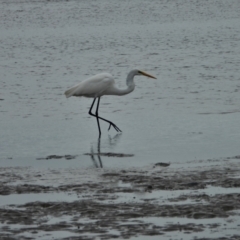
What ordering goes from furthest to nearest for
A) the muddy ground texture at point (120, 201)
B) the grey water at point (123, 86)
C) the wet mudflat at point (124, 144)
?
the grey water at point (123, 86)
the wet mudflat at point (124, 144)
the muddy ground texture at point (120, 201)

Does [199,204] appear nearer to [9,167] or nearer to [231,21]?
[9,167]

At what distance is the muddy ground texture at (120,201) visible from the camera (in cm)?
664

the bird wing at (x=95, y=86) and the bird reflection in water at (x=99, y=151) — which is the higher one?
the bird wing at (x=95, y=86)

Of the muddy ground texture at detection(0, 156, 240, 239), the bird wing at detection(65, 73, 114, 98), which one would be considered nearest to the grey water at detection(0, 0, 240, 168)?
the bird wing at detection(65, 73, 114, 98)

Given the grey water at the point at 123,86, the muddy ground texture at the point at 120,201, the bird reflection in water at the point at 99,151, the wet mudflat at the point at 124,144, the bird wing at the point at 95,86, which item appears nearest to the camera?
the muddy ground texture at the point at 120,201

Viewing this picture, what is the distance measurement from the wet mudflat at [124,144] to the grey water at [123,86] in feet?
0.10

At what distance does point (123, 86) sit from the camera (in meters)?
18.5

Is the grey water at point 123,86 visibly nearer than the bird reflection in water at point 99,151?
No

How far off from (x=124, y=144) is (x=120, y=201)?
412 cm

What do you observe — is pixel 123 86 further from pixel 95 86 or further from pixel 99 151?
pixel 99 151

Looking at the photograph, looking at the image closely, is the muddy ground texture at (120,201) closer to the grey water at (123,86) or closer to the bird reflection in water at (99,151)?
the bird reflection in water at (99,151)

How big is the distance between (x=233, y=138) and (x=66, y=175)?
11.2 ft

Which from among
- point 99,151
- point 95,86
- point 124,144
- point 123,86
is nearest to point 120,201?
point 99,151

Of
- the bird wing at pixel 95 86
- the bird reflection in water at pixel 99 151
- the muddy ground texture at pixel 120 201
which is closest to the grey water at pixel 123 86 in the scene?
the bird reflection in water at pixel 99 151
